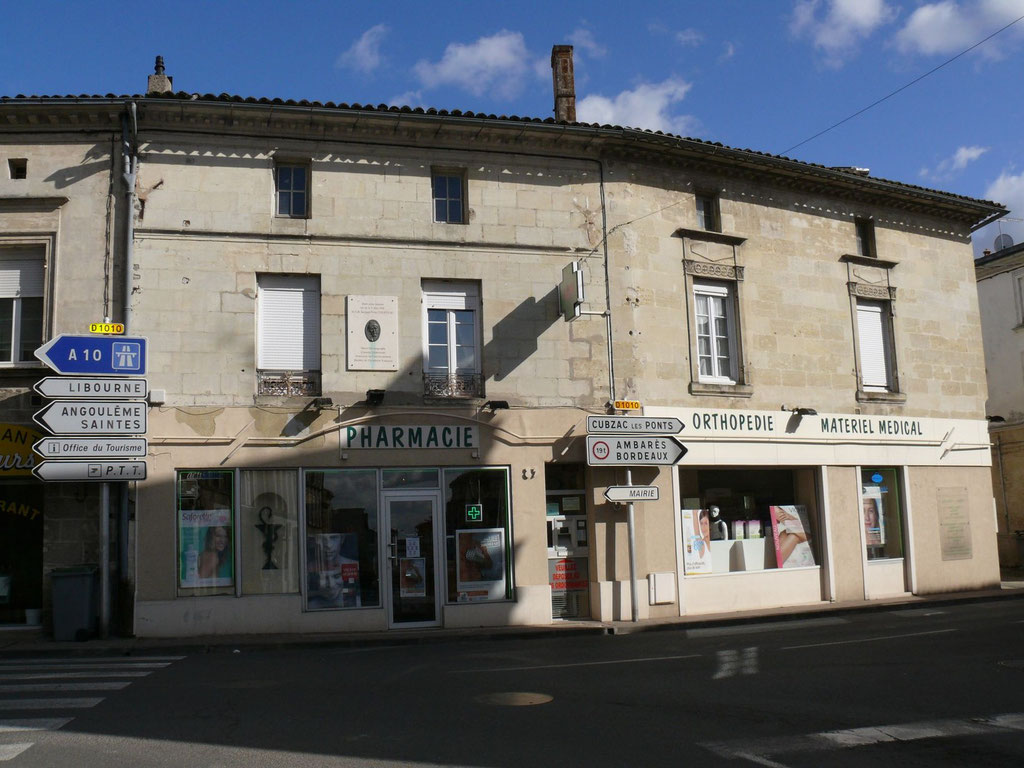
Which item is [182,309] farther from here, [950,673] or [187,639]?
[950,673]

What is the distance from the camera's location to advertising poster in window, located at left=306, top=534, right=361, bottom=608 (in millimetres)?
13805

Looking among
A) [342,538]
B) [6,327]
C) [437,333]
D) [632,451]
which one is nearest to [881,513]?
[632,451]

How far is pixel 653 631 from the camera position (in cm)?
1423

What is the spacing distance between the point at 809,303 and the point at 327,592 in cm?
1054

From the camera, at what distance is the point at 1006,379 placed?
26812 mm

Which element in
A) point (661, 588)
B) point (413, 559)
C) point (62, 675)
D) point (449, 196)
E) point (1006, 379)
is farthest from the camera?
point (1006, 379)

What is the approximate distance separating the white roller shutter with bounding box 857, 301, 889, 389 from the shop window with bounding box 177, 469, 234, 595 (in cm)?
1234

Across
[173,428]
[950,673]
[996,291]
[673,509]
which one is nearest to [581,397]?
[673,509]

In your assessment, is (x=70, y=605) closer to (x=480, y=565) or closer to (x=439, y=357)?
(x=480, y=565)

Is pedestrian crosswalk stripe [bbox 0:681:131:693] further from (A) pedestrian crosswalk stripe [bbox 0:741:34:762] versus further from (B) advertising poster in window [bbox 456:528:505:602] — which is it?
(B) advertising poster in window [bbox 456:528:505:602]

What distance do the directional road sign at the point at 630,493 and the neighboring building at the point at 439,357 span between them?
17.5 inches

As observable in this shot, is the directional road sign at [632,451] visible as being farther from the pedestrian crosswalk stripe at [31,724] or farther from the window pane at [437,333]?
the pedestrian crosswalk stripe at [31,724]

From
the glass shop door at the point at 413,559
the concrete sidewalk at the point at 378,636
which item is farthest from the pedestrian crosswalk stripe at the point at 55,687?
the glass shop door at the point at 413,559

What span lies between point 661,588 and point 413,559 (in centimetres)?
417
